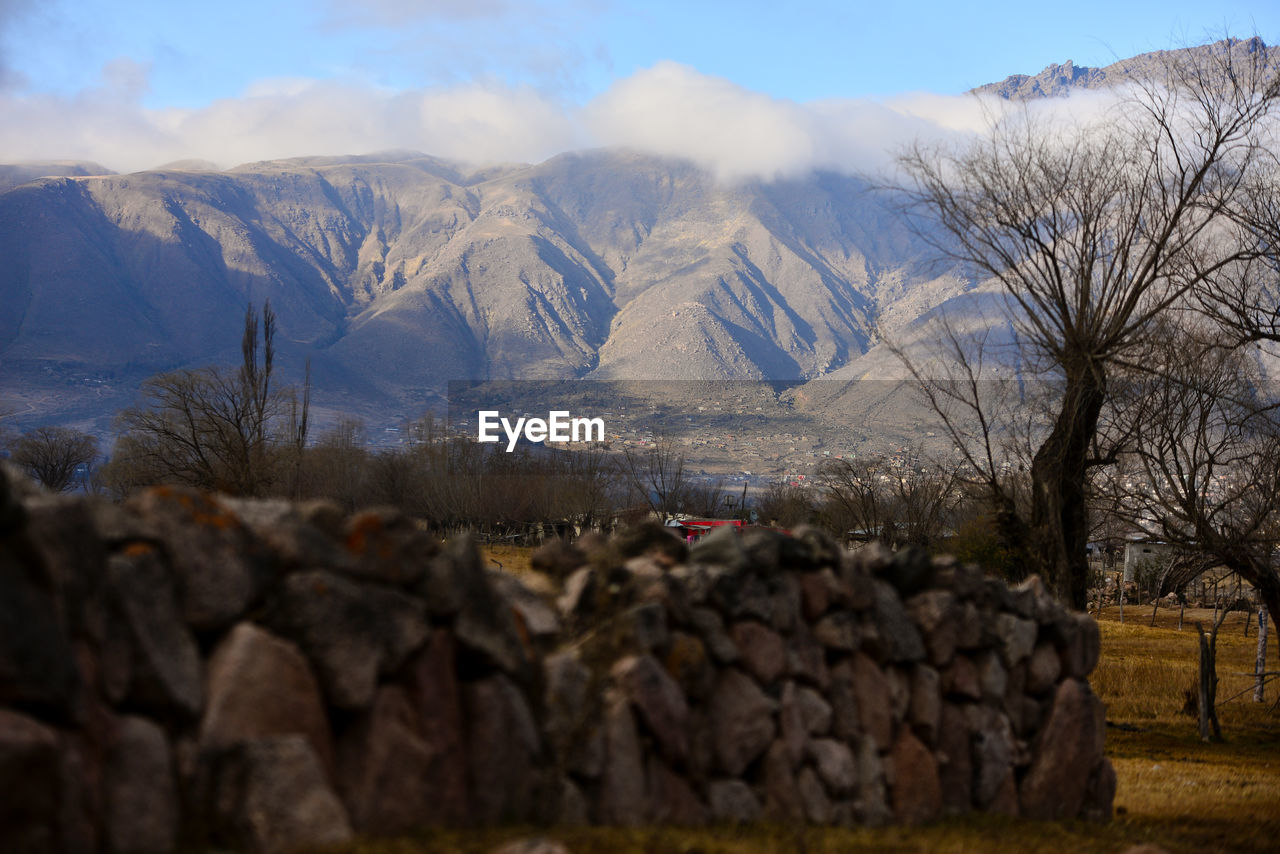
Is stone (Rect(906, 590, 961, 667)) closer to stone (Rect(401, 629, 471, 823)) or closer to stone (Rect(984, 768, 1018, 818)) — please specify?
stone (Rect(984, 768, 1018, 818))

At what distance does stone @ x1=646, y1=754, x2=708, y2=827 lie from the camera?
5.87m

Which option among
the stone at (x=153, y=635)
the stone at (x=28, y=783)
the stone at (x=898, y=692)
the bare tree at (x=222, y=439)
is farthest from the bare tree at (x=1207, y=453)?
the bare tree at (x=222, y=439)

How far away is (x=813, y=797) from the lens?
687 cm

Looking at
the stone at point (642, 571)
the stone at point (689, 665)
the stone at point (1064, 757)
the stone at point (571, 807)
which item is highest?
the stone at point (642, 571)

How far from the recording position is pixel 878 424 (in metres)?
109

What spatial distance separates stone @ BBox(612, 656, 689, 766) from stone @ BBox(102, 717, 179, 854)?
2.38 m

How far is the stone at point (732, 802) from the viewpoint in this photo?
→ 6273mm

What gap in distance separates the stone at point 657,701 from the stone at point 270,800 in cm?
183

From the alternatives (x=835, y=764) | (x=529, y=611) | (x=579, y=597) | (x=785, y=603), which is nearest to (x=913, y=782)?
(x=835, y=764)

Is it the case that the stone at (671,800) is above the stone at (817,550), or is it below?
below

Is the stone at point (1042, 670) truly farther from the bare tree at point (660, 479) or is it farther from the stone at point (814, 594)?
the bare tree at point (660, 479)

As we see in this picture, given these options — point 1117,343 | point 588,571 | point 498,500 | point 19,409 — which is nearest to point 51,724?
point 588,571

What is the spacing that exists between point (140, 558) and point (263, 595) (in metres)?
0.61

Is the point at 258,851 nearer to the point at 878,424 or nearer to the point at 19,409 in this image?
the point at 878,424
